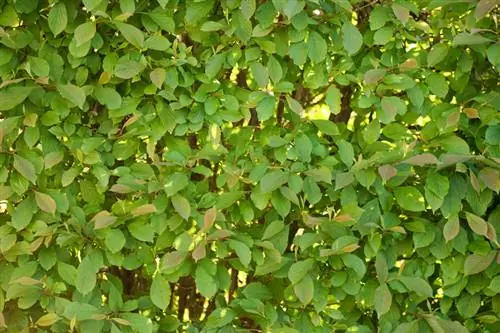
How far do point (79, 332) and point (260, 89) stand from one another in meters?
0.97

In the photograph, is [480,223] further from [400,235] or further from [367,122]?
[367,122]

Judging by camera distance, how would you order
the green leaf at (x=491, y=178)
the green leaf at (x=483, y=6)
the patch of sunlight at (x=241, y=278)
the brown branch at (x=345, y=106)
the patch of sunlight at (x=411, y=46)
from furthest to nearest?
the patch of sunlight at (x=241, y=278) < the brown branch at (x=345, y=106) < the patch of sunlight at (x=411, y=46) < the green leaf at (x=491, y=178) < the green leaf at (x=483, y=6)

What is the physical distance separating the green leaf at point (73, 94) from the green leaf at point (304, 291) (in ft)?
2.86

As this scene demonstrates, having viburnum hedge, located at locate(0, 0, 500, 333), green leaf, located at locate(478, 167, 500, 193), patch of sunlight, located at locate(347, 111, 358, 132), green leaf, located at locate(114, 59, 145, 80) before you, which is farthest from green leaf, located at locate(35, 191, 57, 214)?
green leaf, located at locate(478, 167, 500, 193)

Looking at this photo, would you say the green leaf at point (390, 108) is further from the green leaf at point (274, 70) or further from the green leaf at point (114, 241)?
the green leaf at point (114, 241)

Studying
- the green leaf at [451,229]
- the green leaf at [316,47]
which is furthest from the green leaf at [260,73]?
the green leaf at [451,229]

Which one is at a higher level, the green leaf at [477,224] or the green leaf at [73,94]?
the green leaf at [73,94]

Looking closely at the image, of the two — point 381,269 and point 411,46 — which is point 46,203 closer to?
point 381,269

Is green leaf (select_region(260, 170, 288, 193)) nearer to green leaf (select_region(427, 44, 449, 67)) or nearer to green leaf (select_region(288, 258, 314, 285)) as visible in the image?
green leaf (select_region(288, 258, 314, 285))

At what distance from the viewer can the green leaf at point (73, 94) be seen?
2.13 m

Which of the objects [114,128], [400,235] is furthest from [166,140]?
[400,235]

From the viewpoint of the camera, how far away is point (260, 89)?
2.26 meters

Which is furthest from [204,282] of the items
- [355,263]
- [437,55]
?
[437,55]

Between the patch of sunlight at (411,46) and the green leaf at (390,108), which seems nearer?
the green leaf at (390,108)
